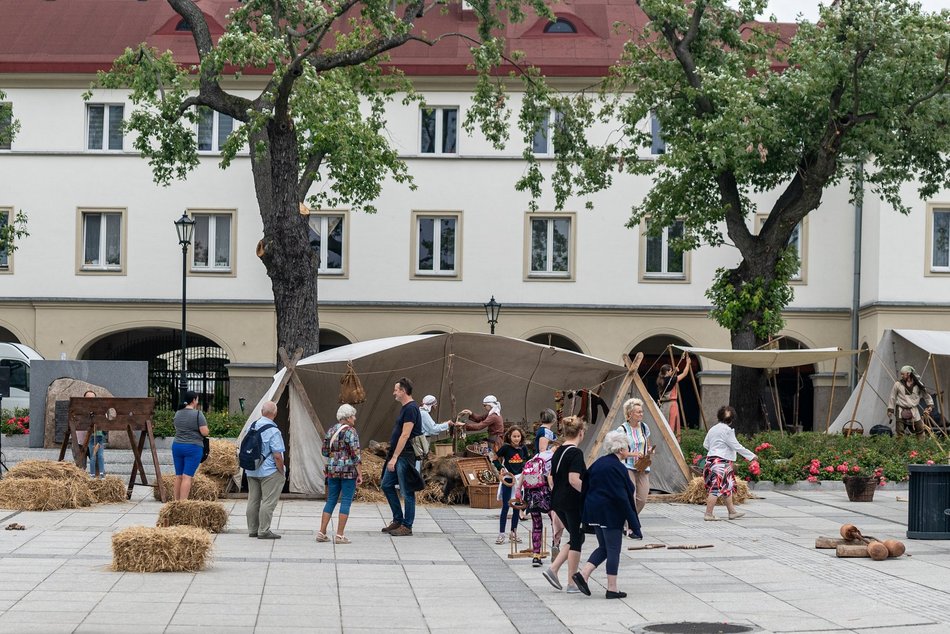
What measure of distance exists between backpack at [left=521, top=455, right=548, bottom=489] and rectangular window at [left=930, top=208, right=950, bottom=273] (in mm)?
26285

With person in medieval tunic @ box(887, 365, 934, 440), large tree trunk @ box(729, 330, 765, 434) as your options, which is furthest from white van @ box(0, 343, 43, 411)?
person in medieval tunic @ box(887, 365, 934, 440)

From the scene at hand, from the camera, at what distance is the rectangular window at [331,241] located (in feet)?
129

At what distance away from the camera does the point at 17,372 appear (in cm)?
3619

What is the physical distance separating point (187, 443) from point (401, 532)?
3.39m

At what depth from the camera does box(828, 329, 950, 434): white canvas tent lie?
1132 inches

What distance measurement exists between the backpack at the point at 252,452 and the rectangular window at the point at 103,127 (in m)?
25.6

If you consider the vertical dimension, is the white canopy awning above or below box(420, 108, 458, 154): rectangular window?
below

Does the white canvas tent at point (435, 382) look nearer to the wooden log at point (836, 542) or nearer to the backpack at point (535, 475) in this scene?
the wooden log at point (836, 542)

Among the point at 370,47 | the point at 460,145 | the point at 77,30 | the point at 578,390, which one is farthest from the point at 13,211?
the point at 578,390

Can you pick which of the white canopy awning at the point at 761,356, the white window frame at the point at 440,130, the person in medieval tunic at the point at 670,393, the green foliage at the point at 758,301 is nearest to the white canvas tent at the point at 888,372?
the white canopy awning at the point at 761,356

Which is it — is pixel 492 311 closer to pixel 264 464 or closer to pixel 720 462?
pixel 720 462

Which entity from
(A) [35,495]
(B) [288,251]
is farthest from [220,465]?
(B) [288,251]

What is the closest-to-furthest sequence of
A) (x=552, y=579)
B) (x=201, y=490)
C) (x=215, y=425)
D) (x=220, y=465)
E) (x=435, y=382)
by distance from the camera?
(x=552, y=579) < (x=201, y=490) < (x=220, y=465) < (x=435, y=382) < (x=215, y=425)

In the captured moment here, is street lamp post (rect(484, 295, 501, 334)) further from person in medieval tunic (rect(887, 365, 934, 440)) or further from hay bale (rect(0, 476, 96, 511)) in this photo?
hay bale (rect(0, 476, 96, 511))
